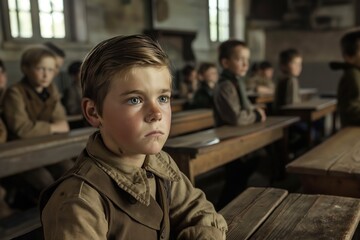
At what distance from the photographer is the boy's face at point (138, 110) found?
105 cm

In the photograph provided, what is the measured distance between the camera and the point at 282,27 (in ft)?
37.8

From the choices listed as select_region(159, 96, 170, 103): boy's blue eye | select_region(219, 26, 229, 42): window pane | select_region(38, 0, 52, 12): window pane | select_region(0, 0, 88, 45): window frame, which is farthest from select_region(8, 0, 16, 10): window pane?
select_region(219, 26, 229, 42): window pane

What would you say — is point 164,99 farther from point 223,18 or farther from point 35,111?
point 223,18

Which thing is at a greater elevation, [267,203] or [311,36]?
[311,36]

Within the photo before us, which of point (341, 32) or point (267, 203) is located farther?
point (341, 32)

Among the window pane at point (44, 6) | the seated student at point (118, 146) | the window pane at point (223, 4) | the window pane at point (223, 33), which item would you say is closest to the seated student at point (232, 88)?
the seated student at point (118, 146)

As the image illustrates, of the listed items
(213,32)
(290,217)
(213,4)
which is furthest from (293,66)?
(213,4)

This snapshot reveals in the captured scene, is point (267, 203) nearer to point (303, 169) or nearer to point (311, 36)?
point (303, 169)

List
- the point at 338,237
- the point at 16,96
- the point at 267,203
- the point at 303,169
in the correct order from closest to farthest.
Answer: the point at 338,237, the point at 267,203, the point at 303,169, the point at 16,96

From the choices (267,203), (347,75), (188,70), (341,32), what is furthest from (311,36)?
(267,203)

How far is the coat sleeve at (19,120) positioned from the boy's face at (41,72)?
0.58 feet

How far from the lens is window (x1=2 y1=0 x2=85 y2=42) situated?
19.4 ft

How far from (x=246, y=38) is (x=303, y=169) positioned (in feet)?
32.1

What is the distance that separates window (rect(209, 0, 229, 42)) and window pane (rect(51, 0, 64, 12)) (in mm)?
4428
